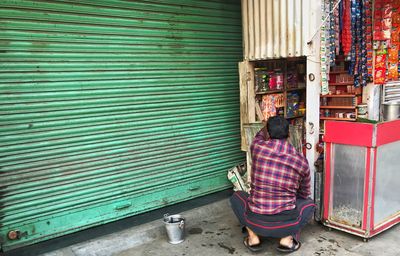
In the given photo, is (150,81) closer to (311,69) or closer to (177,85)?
(177,85)

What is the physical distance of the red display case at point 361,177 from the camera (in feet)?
12.6

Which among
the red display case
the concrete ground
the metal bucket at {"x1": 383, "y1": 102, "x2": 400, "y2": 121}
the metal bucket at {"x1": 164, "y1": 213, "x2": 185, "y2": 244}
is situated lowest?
the concrete ground

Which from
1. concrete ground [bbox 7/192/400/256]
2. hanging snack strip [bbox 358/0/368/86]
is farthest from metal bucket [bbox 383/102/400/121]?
concrete ground [bbox 7/192/400/256]

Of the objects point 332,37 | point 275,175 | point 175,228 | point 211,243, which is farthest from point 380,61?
point 175,228

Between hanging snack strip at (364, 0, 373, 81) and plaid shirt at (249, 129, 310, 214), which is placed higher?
hanging snack strip at (364, 0, 373, 81)

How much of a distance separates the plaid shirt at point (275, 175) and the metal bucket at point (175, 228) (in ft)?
3.08

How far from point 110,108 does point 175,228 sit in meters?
1.70

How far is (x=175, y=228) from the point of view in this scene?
402 cm

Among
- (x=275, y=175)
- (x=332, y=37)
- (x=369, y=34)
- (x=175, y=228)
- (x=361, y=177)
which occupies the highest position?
(x=369, y=34)

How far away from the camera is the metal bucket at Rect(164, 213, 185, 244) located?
13.2ft

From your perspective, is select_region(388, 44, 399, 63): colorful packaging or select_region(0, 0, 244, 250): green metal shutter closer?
select_region(0, 0, 244, 250): green metal shutter

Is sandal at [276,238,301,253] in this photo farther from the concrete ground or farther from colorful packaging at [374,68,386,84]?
colorful packaging at [374,68,386,84]

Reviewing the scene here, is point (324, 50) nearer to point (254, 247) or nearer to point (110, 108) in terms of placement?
point (254, 247)

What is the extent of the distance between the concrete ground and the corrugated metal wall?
2.34 meters
